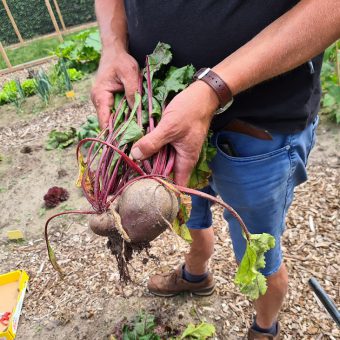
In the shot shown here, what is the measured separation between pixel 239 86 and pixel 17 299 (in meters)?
2.38

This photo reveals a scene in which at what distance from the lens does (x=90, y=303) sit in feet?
9.13

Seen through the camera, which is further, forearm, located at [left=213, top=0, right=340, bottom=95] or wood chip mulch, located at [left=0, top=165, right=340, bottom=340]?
wood chip mulch, located at [left=0, top=165, right=340, bottom=340]

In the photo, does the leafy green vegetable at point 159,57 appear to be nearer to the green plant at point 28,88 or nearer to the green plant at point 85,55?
the green plant at point 28,88

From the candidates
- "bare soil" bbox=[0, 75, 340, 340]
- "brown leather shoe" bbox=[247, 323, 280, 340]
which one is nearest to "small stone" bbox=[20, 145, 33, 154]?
"bare soil" bbox=[0, 75, 340, 340]

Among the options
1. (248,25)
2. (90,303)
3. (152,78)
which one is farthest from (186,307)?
(248,25)

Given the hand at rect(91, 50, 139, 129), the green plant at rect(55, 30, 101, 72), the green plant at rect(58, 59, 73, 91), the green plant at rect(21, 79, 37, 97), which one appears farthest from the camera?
the green plant at rect(55, 30, 101, 72)

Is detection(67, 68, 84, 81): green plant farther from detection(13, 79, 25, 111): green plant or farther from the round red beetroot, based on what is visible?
the round red beetroot

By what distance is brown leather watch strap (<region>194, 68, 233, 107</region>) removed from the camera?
4.38 feet

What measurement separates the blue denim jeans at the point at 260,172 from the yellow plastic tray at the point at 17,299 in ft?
5.90

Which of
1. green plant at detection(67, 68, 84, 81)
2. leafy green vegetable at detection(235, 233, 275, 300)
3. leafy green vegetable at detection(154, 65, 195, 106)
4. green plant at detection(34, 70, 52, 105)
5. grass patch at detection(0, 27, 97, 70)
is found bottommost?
grass patch at detection(0, 27, 97, 70)

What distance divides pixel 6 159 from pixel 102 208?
13.0ft

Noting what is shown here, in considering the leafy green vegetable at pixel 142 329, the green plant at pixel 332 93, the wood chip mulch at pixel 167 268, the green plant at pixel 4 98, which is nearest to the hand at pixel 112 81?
the wood chip mulch at pixel 167 268

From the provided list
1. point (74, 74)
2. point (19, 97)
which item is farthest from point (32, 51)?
point (19, 97)

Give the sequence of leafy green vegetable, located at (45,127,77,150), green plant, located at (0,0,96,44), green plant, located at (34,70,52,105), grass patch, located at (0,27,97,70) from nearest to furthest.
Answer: leafy green vegetable, located at (45,127,77,150) < green plant, located at (34,70,52,105) < grass patch, located at (0,27,97,70) < green plant, located at (0,0,96,44)
